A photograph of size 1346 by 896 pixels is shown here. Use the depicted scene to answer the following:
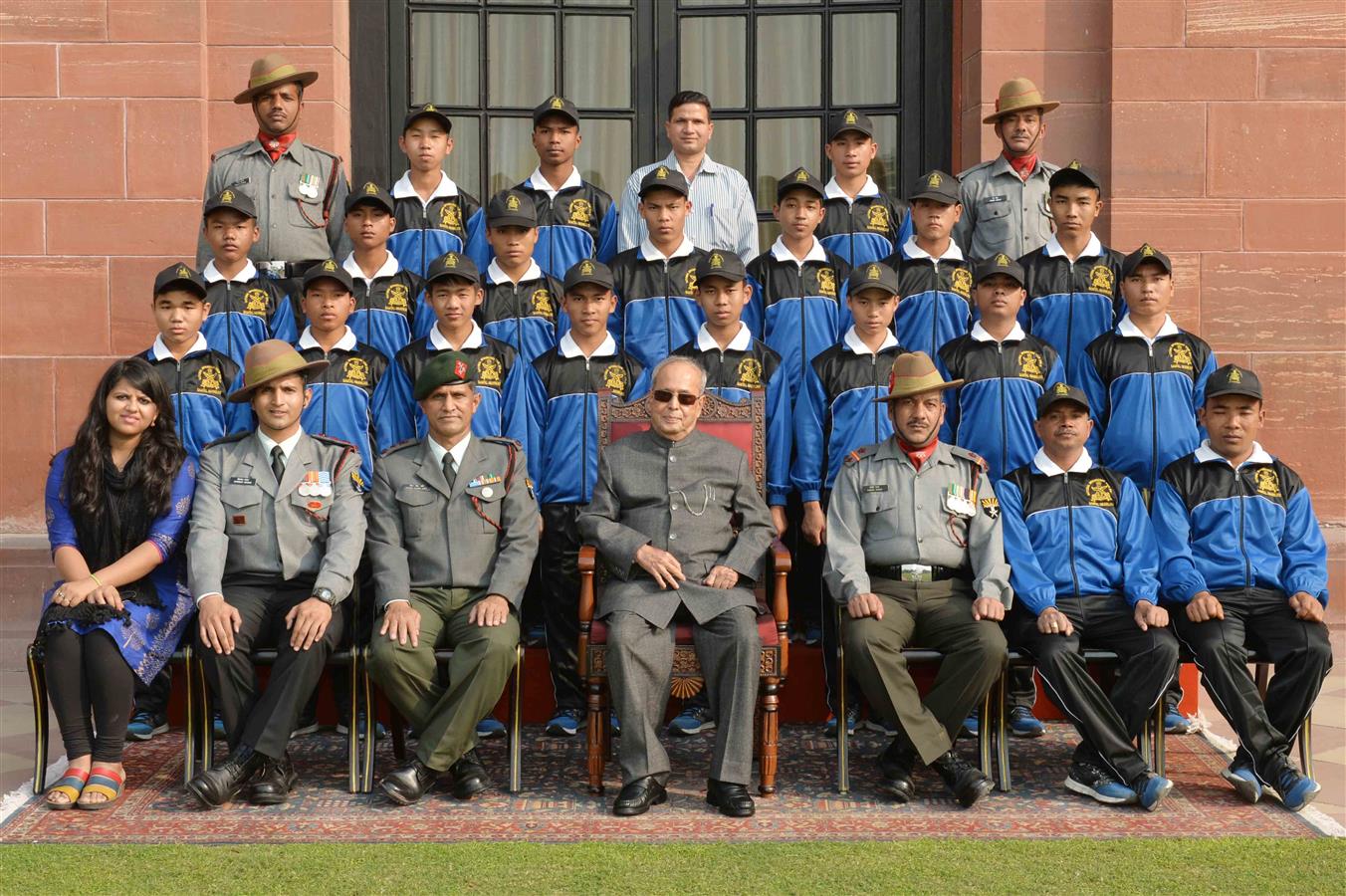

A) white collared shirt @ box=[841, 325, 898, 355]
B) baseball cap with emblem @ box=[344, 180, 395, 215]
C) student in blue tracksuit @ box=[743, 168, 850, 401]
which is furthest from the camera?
baseball cap with emblem @ box=[344, 180, 395, 215]

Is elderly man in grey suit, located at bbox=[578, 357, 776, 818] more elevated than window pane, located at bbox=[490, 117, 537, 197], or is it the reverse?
window pane, located at bbox=[490, 117, 537, 197]

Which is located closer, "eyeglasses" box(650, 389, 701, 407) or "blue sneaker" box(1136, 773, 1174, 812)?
"blue sneaker" box(1136, 773, 1174, 812)

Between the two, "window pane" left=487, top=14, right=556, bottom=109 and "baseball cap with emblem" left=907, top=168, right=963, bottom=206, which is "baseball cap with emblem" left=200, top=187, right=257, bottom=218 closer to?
"window pane" left=487, top=14, right=556, bottom=109

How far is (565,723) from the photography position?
5824 millimetres

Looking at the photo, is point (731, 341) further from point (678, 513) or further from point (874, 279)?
point (678, 513)

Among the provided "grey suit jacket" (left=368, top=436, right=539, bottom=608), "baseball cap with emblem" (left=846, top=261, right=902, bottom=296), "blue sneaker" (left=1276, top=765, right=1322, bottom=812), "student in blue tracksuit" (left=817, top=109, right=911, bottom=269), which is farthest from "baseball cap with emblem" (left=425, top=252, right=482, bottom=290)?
"blue sneaker" (left=1276, top=765, right=1322, bottom=812)

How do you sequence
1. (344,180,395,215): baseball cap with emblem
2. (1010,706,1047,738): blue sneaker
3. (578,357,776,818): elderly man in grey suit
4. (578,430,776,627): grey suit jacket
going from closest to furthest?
(578,357,776,818): elderly man in grey suit → (578,430,776,627): grey suit jacket → (1010,706,1047,738): blue sneaker → (344,180,395,215): baseball cap with emblem

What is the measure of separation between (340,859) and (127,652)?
122cm

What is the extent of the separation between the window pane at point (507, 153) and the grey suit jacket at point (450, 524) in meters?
3.63

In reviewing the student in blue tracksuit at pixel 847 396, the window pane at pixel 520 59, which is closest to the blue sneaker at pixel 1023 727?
the student in blue tracksuit at pixel 847 396

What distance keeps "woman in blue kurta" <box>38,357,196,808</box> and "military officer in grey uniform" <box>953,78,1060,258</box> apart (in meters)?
3.63

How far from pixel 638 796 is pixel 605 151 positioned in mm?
4835

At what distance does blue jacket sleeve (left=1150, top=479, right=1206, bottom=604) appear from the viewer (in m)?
5.38

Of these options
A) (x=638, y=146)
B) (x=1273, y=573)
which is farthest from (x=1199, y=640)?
(x=638, y=146)
